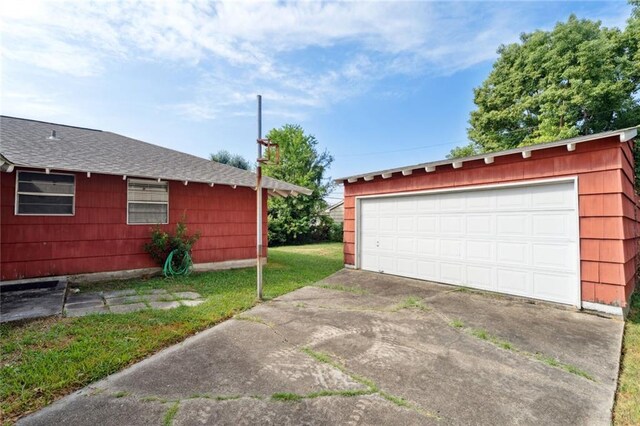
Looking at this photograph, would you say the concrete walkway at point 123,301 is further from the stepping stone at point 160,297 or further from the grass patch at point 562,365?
the grass patch at point 562,365

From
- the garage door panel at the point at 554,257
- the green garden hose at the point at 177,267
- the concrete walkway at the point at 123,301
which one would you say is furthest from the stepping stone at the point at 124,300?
the garage door panel at the point at 554,257

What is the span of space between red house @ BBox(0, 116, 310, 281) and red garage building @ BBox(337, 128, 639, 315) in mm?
3833

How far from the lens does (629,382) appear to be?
2650mm

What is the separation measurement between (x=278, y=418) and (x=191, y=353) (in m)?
1.52

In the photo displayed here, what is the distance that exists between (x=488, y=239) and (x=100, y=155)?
9.24 metres

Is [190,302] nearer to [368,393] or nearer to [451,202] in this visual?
[368,393]

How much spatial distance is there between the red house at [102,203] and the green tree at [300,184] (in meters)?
8.83

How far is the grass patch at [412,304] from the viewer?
15.7 ft

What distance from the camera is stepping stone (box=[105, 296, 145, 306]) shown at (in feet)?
16.0

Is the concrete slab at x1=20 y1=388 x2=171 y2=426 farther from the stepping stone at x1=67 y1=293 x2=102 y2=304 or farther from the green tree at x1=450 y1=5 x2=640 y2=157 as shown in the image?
the green tree at x1=450 y1=5 x2=640 y2=157

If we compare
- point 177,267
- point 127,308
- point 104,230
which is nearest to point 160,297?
point 127,308

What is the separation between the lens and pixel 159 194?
24.7 ft

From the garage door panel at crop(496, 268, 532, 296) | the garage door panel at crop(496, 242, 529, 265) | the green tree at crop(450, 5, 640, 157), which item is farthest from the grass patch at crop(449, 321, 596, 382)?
the green tree at crop(450, 5, 640, 157)

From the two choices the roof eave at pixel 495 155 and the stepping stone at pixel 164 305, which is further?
the stepping stone at pixel 164 305
